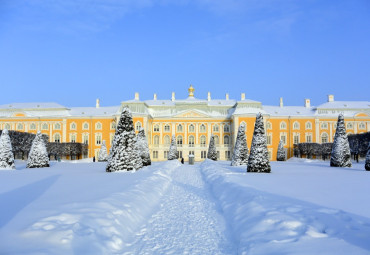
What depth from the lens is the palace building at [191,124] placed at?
164 ft

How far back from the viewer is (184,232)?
564cm

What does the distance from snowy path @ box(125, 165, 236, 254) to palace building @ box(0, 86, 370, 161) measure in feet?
137

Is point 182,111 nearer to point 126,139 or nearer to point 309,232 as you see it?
point 126,139

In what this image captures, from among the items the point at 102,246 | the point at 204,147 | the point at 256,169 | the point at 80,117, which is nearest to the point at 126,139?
the point at 256,169

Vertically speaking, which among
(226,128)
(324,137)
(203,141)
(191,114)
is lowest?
(203,141)

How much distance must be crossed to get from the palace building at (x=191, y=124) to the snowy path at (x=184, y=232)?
137 feet

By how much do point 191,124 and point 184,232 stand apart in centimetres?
4523

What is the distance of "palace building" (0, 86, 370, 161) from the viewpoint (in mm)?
49875

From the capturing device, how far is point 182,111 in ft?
166

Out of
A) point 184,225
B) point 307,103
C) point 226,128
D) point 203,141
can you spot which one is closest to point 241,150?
point 184,225

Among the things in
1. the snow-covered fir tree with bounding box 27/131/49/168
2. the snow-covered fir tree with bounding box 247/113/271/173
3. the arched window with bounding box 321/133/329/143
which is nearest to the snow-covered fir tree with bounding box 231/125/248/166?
the snow-covered fir tree with bounding box 247/113/271/173

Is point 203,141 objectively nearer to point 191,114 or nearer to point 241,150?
point 191,114

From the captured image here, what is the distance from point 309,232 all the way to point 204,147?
1795 inches

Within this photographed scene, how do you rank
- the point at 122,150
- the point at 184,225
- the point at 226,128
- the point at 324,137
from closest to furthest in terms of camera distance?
1. the point at 184,225
2. the point at 122,150
3. the point at 324,137
4. the point at 226,128
